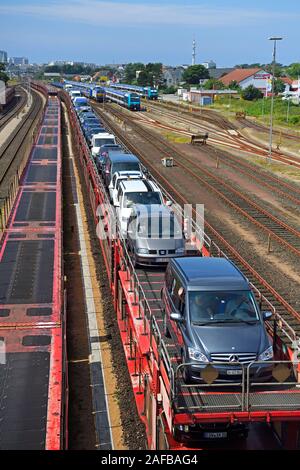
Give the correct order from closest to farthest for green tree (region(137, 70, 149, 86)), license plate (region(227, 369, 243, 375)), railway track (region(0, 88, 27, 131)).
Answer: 1. license plate (region(227, 369, 243, 375))
2. railway track (region(0, 88, 27, 131))
3. green tree (region(137, 70, 149, 86))

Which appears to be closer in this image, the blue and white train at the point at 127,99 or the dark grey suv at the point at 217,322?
the dark grey suv at the point at 217,322

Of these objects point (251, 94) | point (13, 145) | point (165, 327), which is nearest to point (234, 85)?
point (251, 94)

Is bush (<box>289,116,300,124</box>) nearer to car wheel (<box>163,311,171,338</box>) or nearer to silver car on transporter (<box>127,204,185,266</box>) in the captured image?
silver car on transporter (<box>127,204,185,266</box>)

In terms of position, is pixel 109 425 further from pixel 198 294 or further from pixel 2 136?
pixel 2 136

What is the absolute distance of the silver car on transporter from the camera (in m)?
15.3

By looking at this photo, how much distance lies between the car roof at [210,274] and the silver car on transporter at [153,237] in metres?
3.33

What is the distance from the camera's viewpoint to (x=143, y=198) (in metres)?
19.5

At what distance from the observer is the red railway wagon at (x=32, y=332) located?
9547 mm

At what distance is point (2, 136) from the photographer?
198ft

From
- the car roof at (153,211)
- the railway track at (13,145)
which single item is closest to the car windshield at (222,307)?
the car roof at (153,211)

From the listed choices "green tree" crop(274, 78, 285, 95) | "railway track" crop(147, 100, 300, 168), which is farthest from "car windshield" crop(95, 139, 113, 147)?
"green tree" crop(274, 78, 285, 95)

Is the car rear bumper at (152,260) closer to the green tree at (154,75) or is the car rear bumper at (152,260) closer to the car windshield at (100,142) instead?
the car windshield at (100,142)

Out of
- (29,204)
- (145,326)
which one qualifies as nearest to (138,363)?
(145,326)

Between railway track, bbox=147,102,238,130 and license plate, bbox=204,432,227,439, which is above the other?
railway track, bbox=147,102,238,130
